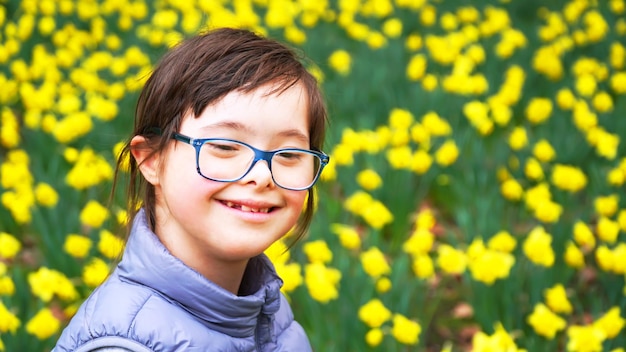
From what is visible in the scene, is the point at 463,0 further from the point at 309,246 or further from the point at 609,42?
the point at 309,246

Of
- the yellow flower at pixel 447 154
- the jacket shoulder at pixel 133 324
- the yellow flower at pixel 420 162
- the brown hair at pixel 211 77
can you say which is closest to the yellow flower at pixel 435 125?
the yellow flower at pixel 447 154

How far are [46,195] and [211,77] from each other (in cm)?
189

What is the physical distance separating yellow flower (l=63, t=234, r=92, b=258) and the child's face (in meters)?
1.36

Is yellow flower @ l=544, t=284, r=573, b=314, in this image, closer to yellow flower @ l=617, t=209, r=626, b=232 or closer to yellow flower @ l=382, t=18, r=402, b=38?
yellow flower @ l=617, t=209, r=626, b=232

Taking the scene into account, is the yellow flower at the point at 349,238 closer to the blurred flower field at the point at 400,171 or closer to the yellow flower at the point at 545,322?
the blurred flower field at the point at 400,171

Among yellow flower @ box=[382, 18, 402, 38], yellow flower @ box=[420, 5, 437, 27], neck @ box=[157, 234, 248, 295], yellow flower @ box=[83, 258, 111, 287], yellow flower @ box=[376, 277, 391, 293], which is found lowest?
yellow flower @ box=[420, 5, 437, 27]

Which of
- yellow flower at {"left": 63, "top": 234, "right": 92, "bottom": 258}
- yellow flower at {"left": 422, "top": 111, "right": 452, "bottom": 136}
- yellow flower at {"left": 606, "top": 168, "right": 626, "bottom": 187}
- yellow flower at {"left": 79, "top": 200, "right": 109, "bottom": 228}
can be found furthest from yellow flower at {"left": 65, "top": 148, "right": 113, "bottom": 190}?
yellow flower at {"left": 606, "top": 168, "right": 626, "bottom": 187}

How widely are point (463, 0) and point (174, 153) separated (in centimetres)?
534

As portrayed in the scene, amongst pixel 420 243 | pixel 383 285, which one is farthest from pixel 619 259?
pixel 383 285

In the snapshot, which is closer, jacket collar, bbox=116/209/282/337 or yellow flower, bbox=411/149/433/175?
jacket collar, bbox=116/209/282/337

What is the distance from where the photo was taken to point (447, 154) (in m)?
3.59

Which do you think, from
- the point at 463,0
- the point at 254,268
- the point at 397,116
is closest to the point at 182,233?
the point at 254,268

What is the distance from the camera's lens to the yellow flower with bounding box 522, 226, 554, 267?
8.87 ft

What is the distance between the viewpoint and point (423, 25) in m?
5.98
